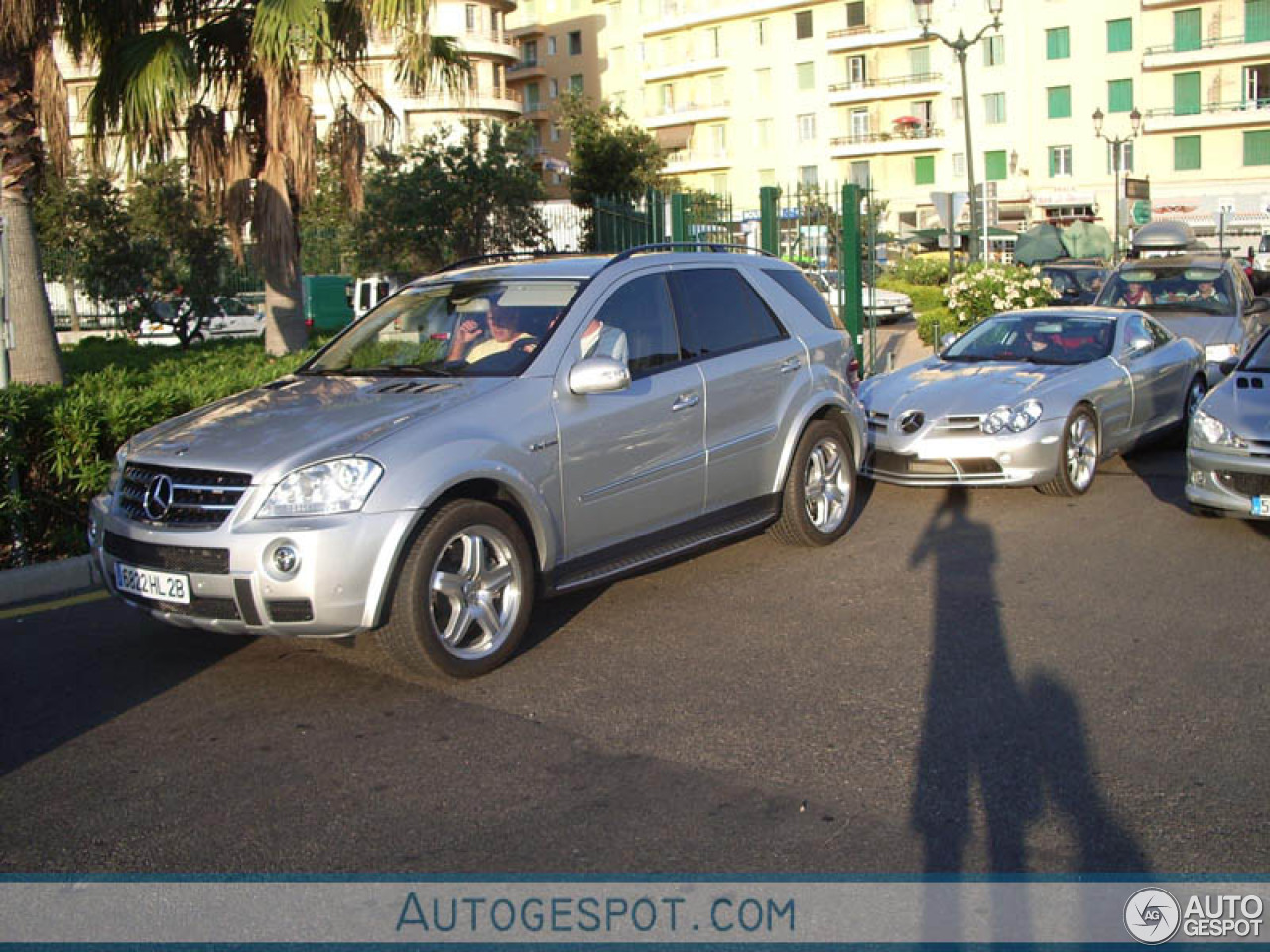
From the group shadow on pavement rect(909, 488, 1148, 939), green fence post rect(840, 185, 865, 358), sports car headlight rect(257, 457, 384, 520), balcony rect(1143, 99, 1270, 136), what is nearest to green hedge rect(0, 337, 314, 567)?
sports car headlight rect(257, 457, 384, 520)

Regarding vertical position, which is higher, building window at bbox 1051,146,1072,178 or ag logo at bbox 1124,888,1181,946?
building window at bbox 1051,146,1072,178

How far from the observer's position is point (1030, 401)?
9.46 m

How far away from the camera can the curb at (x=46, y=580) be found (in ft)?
24.0

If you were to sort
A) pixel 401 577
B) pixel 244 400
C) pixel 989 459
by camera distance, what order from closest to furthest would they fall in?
pixel 401 577, pixel 244 400, pixel 989 459

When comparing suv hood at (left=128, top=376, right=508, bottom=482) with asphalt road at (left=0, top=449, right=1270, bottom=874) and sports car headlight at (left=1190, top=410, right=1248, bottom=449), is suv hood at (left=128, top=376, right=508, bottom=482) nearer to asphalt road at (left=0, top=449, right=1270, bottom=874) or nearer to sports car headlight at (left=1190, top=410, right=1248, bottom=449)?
asphalt road at (left=0, top=449, right=1270, bottom=874)

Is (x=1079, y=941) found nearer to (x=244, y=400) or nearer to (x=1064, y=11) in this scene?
(x=244, y=400)

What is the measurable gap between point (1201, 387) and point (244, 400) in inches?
356

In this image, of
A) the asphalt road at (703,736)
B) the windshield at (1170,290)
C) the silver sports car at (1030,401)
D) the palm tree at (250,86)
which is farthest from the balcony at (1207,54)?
the asphalt road at (703,736)

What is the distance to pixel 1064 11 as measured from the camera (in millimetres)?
58969

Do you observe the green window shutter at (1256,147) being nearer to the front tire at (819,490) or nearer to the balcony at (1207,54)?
the balcony at (1207,54)

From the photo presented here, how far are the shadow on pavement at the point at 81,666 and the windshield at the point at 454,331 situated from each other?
1.54 metres

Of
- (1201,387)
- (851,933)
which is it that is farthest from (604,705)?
(1201,387)

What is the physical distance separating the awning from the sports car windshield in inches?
2438

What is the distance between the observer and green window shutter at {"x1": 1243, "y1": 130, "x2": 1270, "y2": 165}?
56844mm
